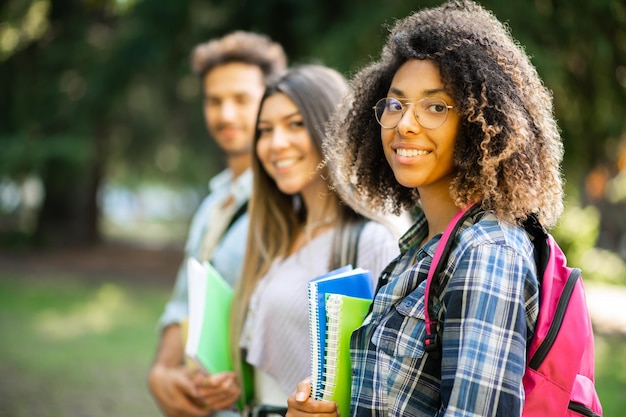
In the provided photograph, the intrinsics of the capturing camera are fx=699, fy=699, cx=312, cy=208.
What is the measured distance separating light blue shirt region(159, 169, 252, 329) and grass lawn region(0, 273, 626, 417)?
3.66 meters

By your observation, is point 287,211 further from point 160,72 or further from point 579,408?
point 160,72

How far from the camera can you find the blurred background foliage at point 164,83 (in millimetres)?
7312

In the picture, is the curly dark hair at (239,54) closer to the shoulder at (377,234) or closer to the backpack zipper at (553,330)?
the shoulder at (377,234)

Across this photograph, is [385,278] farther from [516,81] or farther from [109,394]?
[109,394]

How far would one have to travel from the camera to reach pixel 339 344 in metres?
1.68

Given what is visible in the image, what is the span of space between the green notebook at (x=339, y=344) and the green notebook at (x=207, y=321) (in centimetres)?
78

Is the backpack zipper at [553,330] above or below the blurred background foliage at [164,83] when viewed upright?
below

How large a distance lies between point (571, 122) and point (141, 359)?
570 cm

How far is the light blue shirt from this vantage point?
295 centimetres

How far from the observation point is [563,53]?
7.60 metres

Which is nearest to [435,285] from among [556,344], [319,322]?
[556,344]

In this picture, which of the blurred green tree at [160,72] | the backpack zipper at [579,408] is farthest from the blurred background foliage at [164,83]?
the backpack zipper at [579,408]

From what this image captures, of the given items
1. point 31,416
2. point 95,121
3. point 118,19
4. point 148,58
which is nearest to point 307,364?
point 31,416

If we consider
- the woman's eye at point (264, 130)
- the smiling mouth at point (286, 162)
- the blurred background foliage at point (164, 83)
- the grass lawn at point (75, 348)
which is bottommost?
the grass lawn at point (75, 348)
